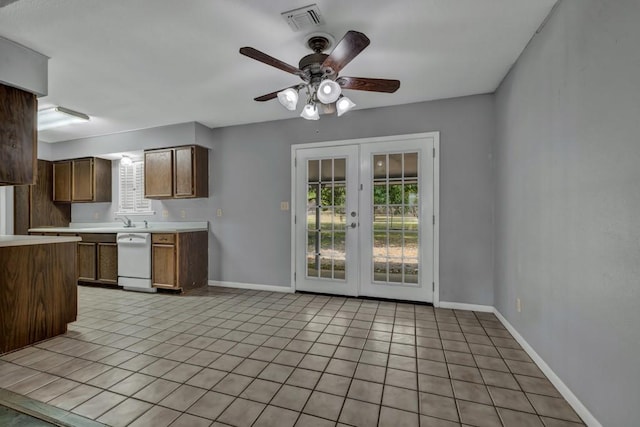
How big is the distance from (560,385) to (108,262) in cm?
523

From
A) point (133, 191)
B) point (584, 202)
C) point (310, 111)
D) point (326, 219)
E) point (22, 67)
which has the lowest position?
point (326, 219)

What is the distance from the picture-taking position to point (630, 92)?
4.09 feet

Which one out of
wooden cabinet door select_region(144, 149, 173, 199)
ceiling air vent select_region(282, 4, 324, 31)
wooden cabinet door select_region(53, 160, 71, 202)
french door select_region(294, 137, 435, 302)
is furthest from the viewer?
wooden cabinet door select_region(53, 160, 71, 202)

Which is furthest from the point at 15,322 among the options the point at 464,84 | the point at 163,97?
the point at 464,84

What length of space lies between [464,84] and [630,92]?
1968 millimetres

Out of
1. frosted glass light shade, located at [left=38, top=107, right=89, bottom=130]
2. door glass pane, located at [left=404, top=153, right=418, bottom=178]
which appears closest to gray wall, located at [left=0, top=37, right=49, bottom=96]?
frosted glass light shade, located at [left=38, top=107, right=89, bottom=130]

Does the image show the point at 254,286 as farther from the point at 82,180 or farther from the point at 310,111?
the point at 82,180

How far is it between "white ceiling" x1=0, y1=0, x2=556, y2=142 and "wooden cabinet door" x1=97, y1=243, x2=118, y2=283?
78.7 inches

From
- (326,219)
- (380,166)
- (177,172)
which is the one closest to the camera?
(380,166)

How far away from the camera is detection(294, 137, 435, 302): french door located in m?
3.49

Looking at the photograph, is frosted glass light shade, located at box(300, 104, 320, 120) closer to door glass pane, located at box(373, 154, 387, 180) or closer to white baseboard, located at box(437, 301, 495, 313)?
door glass pane, located at box(373, 154, 387, 180)

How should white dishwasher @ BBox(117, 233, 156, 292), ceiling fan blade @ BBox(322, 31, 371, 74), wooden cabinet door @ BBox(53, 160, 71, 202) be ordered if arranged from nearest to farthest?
ceiling fan blade @ BBox(322, 31, 371, 74) → white dishwasher @ BBox(117, 233, 156, 292) → wooden cabinet door @ BBox(53, 160, 71, 202)

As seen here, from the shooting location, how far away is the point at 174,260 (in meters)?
3.96

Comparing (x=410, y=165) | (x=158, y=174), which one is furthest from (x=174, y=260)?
(x=410, y=165)
